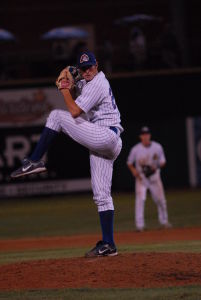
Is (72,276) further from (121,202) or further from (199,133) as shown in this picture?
(199,133)

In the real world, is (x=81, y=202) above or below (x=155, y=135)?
below

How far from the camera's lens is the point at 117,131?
7324 mm

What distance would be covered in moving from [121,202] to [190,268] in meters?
12.3

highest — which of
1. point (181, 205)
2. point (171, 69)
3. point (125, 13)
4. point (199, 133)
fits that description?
point (125, 13)

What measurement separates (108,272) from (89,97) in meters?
1.70

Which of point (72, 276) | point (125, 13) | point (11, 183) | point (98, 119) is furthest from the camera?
point (125, 13)

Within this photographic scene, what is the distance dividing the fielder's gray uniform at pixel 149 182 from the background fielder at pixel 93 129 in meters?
6.71

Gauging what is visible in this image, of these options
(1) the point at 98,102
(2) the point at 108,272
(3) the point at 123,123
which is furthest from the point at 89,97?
(3) the point at 123,123

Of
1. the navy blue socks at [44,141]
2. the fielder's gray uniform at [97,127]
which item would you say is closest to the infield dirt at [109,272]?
the fielder's gray uniform at [97,127]

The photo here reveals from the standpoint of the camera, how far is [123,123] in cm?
2075

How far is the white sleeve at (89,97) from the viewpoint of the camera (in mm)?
7039

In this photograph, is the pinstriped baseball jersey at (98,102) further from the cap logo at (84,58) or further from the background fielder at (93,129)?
the cap logo at (84,58)

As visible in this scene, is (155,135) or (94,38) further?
(94,38)

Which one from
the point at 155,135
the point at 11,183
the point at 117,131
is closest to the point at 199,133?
the point at 155,135
